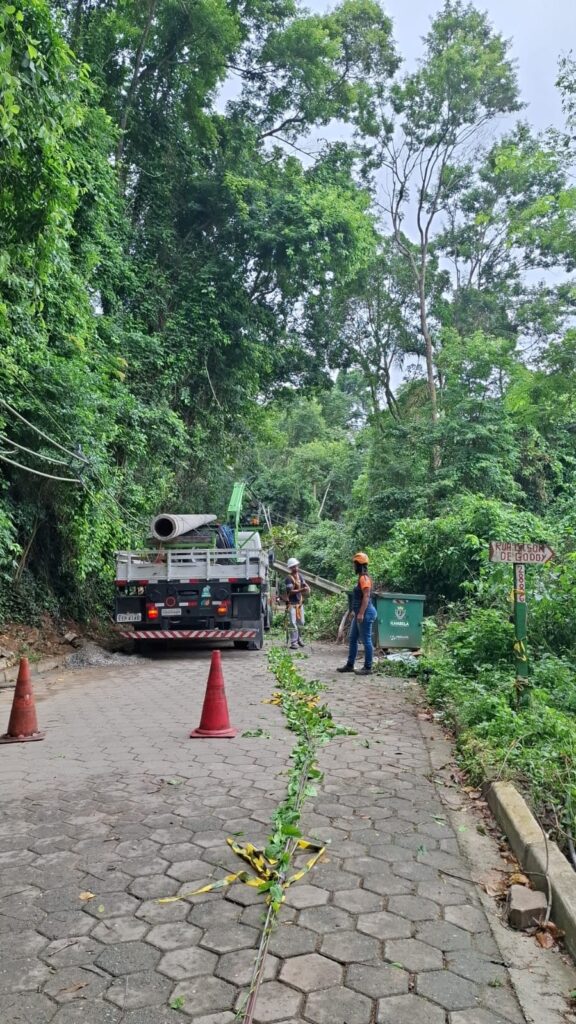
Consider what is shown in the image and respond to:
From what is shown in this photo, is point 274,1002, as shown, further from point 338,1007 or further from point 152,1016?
point 152,1016

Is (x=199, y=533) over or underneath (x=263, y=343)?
underneath

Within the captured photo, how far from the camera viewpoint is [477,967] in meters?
2.59

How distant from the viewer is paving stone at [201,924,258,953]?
2688 millimetres

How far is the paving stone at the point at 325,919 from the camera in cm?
284

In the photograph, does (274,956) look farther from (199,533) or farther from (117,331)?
(117,331)

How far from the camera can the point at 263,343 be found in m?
19.6

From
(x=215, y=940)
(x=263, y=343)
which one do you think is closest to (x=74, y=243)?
(x=263, y=343)

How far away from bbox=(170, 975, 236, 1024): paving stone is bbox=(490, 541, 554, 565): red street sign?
4.39 metres

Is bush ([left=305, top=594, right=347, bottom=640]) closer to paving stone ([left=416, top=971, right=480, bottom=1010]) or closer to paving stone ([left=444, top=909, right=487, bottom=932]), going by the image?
paving stone ([left=444, top=909, right=487, bottom=932])

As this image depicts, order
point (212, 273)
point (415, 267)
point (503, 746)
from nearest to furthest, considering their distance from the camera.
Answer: point (503, 746)
point (212, 273)
point (415, 267)

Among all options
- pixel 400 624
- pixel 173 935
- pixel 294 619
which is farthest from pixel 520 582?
pixel 294 619

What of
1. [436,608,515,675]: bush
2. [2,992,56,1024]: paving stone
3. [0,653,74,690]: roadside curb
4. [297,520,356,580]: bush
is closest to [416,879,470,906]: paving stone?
[2,992,56,1024]: paving stone

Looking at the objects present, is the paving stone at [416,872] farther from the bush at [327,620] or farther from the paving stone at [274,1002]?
the bush at [327,620]

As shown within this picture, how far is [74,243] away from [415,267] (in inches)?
638
